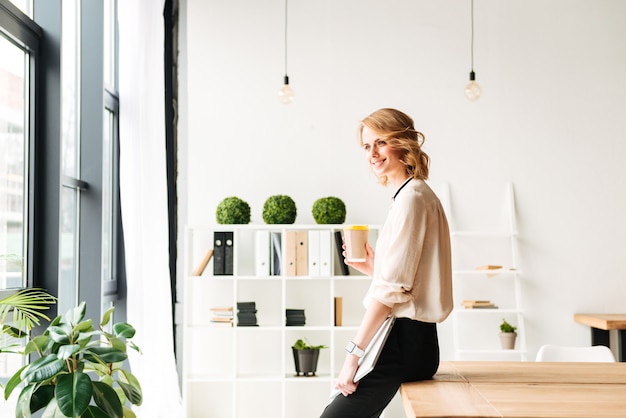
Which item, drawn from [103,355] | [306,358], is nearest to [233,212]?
[306,358]

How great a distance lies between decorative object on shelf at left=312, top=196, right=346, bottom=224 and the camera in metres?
4.91

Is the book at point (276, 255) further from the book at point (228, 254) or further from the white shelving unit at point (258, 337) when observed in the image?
the book at point (228, 254)

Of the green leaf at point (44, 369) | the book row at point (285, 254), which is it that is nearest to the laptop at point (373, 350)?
the green leaf at point (44, 369)

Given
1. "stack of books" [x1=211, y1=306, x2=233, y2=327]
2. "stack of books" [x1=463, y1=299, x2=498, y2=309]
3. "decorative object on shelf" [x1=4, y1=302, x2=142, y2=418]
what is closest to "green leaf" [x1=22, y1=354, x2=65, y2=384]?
"decorative object on shelf" [x1=4, y1=302, x2=142, y2=418]

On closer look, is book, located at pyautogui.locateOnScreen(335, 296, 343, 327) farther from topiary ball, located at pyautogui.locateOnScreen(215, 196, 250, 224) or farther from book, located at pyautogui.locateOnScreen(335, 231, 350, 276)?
topiary ball, located at pyautogui.locateOnScreen(215, 196, 250, 224)

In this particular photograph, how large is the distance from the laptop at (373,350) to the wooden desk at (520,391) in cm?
12

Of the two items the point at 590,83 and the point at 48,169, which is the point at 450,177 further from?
the point at 48,169

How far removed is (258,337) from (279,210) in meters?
0.99

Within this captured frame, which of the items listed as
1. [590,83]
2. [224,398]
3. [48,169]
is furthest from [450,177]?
[48,169]

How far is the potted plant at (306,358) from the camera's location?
4855mm

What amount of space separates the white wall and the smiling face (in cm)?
294

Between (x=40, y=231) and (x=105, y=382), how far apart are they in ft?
3.42

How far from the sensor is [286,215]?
16.1ft

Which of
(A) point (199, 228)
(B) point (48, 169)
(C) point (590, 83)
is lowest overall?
(A) point (199, 228)
